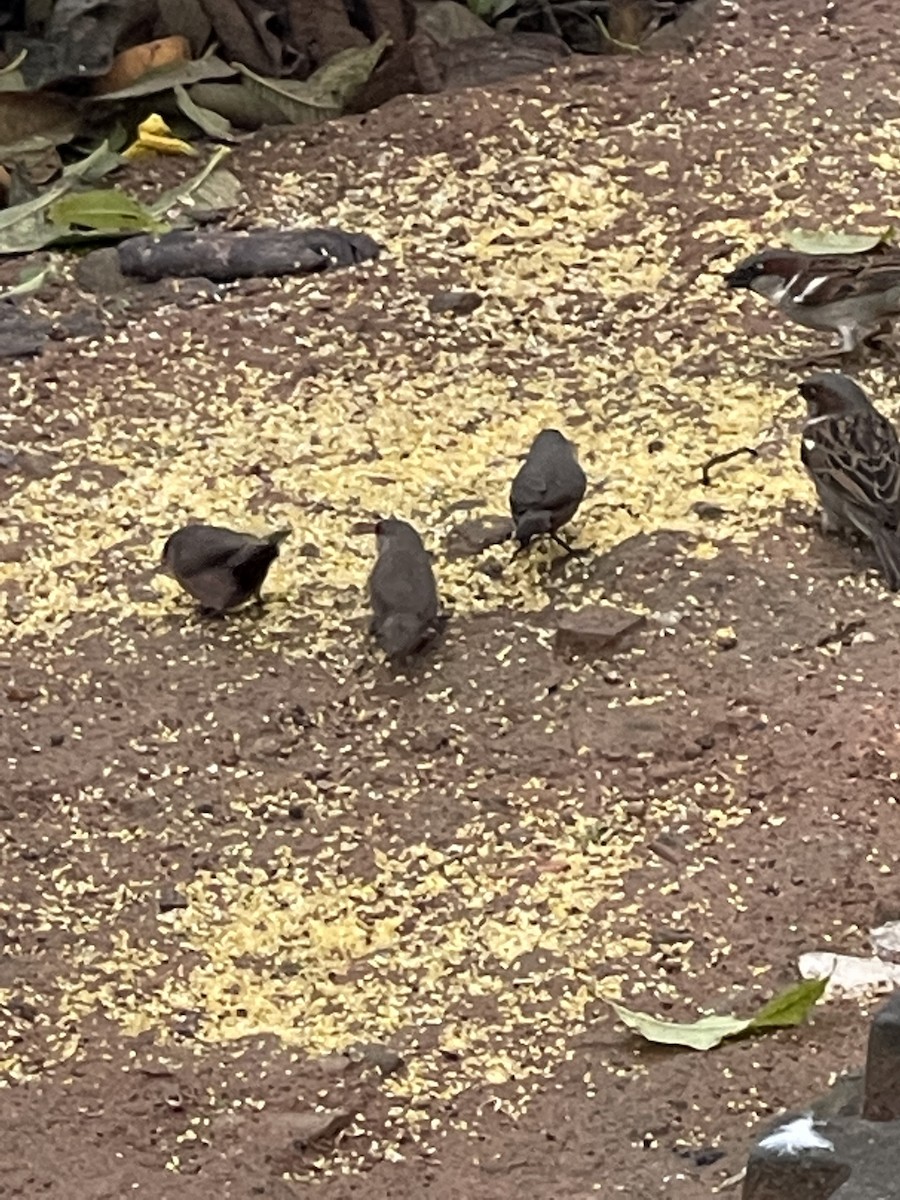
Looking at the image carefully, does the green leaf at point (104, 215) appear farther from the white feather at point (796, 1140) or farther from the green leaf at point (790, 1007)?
the white feather at point (796, 1140)

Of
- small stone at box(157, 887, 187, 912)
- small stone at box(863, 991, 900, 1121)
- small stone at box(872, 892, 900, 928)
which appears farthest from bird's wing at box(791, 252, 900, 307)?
small stone at box(863, 991, 900, 1121)

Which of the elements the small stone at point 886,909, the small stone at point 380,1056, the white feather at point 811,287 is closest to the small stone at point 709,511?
the white feather at point 811,287

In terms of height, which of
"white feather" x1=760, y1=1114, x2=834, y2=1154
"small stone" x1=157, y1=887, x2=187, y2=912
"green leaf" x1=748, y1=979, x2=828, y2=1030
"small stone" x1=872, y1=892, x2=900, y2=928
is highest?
"white feather" x1=760, y1=1114, x2=834, y2=1154

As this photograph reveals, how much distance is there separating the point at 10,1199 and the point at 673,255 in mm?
4086

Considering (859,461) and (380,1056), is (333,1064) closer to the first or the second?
(380,1056)

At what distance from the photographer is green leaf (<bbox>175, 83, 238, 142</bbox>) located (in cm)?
823

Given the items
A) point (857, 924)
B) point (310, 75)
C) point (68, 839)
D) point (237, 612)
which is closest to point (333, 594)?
point (237, 612)

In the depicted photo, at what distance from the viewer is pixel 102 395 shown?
22.8 ft

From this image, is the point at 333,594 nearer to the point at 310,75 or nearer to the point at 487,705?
the point at 487,705

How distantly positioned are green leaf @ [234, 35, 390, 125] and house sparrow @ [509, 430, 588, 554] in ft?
8.81

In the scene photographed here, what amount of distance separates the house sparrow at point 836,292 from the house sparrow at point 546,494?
115 centimetres

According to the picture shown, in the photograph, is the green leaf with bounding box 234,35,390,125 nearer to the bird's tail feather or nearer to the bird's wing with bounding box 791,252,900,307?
the bird's wing with bounding box 791,252,900,307

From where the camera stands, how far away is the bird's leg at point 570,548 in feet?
19.7

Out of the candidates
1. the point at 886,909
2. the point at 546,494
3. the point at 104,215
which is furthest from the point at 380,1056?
the point at 104,215
